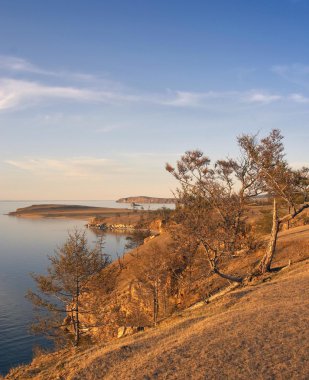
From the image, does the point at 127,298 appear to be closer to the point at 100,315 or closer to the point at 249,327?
the point at 100,315

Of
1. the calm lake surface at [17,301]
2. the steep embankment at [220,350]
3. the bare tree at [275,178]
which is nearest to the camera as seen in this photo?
the steep embankment at [220,350]

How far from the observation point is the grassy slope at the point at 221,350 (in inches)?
402

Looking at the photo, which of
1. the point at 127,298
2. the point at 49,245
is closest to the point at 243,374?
the point at 127,298

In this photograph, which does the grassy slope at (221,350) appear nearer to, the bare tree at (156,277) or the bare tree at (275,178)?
the bare tree at (275,178)

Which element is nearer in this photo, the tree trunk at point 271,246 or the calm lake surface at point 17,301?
the tree trunk at point 271,246

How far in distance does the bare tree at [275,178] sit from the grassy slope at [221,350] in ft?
20.3

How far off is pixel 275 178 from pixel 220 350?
13.9 metres

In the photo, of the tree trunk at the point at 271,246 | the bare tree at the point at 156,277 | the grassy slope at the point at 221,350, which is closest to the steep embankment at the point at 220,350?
the grassy slope at the point at 221,350

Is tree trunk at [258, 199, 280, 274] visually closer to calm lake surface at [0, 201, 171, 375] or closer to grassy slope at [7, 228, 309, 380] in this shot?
grassy slope at [7, 228, 309, 380]

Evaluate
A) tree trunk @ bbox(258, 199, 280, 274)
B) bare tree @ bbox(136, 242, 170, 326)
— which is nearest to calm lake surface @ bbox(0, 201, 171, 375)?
bare tree @ bbox(136, 242, 170, 326)

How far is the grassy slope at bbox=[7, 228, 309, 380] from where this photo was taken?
402 inches

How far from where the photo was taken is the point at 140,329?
20.0 m

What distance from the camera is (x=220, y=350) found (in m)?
11.4

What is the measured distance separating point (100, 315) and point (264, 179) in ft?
62.6
